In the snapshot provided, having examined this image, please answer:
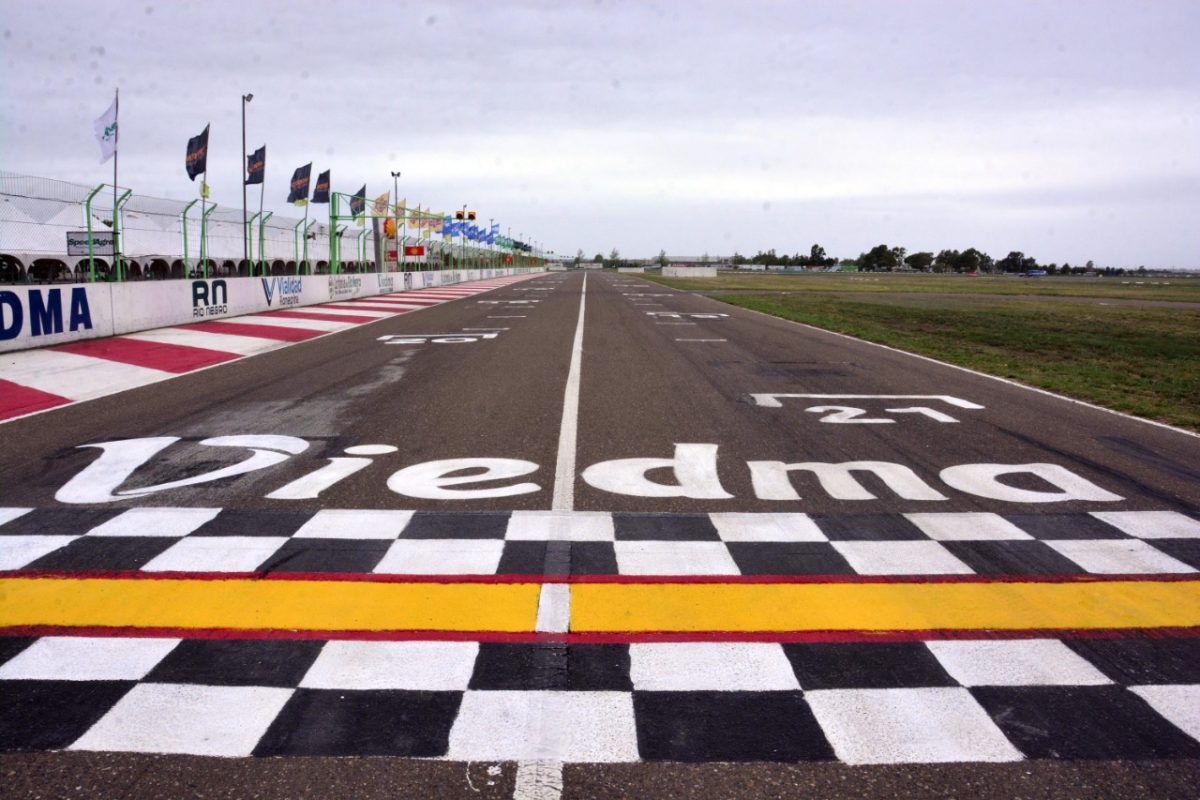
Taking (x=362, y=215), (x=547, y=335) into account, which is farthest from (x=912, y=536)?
(x=362, y=215)

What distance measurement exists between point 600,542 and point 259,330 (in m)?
14.6

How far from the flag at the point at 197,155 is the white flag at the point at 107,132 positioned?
237 cm

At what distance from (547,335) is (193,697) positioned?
47.5 ft

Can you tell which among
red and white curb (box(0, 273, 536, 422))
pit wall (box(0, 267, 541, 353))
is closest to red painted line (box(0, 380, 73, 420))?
red and white curb (box(0, 273, 536, 422))

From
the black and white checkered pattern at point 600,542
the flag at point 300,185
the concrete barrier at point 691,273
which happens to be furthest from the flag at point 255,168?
the concrete barrier at point 691,273

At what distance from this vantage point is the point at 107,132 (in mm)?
23688

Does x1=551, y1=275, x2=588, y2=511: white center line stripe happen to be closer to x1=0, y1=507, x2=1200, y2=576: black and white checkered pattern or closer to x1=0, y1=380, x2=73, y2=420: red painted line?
x1=0, y1=507, x2=1200, y2=576: black and white checkered pattern

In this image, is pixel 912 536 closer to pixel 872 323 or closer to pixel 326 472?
pixel 326 472

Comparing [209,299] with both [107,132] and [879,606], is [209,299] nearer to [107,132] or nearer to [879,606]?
[107,132]

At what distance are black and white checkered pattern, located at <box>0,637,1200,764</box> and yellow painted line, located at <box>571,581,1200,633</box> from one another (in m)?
0.19

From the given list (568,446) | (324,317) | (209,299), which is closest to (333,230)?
(324,317)

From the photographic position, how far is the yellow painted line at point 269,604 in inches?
137

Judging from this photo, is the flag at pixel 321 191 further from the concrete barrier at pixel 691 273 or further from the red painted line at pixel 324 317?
the concrete barrier at pixel 691 273

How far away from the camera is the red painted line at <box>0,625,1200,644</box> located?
11.0 ft
